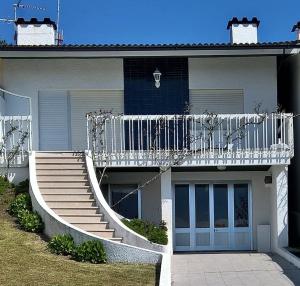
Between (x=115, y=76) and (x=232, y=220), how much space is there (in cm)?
619

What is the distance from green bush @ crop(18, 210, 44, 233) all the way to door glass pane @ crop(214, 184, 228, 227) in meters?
6.09

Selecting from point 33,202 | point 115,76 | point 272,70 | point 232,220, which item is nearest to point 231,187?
point 232,220

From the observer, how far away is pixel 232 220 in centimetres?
1692

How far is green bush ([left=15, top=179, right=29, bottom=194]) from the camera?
1493 centimetres

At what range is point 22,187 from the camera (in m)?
15.1

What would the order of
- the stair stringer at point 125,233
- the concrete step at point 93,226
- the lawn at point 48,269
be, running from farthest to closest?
the concrete step at point 93,226, the stair stringer at point 125,233, the lawn at point 48,269

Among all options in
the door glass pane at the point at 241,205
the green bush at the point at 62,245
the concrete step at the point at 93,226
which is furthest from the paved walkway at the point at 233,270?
the green bush at the point at 62,245

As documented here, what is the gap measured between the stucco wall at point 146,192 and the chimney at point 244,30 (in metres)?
6.36

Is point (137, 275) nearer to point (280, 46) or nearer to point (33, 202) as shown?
point (33, 202)

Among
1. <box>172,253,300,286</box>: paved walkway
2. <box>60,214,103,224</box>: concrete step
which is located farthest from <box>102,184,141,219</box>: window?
<box>60,214,103,224</box>: concrete step

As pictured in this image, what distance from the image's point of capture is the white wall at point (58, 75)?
59.2ft

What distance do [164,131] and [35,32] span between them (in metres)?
6.35

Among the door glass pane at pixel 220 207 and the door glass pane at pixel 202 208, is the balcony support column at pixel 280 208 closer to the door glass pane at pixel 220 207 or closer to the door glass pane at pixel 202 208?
the door glass pane at pixel 220 207

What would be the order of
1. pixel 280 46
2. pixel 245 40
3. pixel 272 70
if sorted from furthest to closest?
1. pixel 245 40
2. pixel 272 70
3. pixel 280 46
